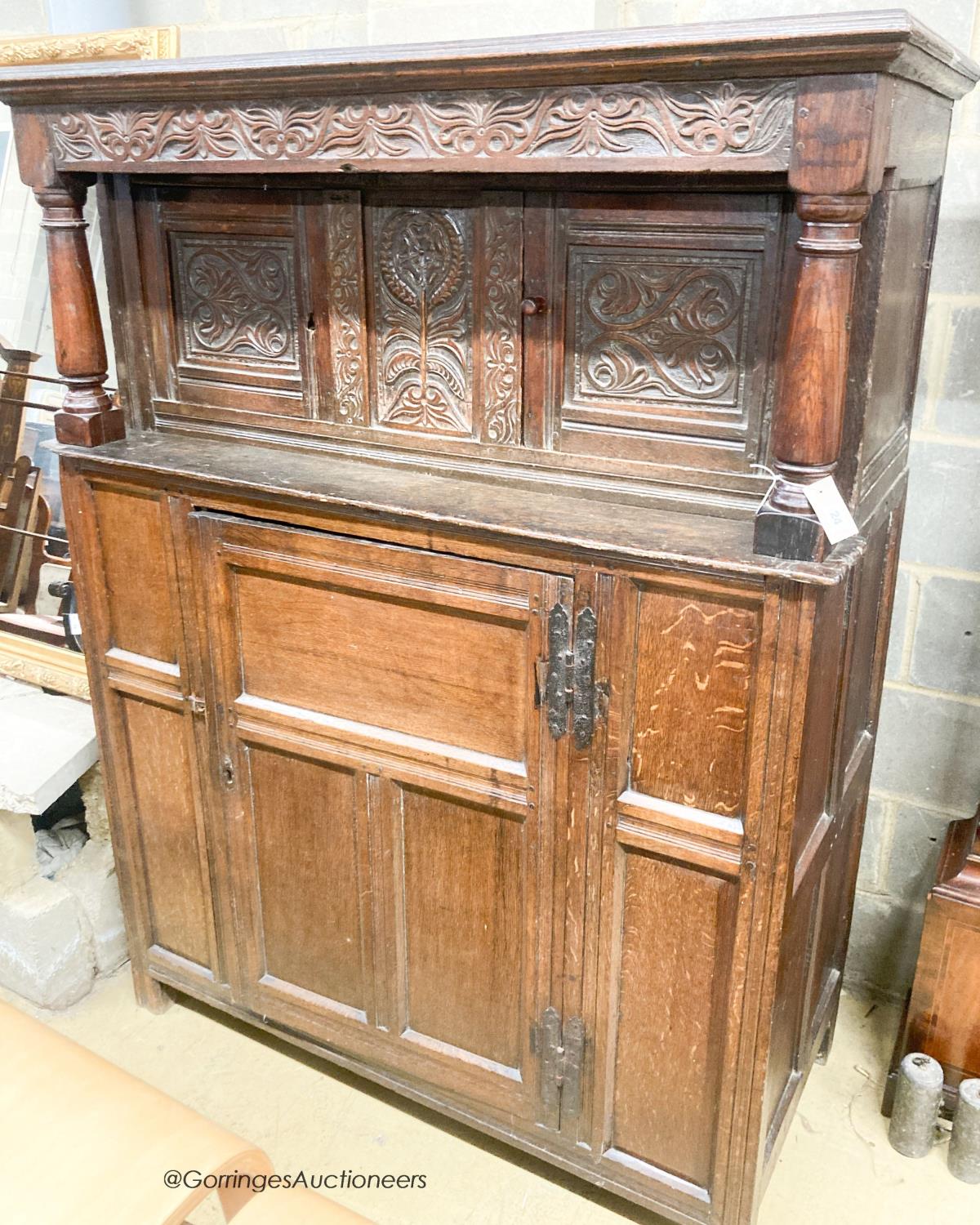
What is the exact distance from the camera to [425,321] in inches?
77.8

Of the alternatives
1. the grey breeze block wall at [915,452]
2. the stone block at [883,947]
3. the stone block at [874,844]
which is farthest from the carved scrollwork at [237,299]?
the stone block at [883,947]

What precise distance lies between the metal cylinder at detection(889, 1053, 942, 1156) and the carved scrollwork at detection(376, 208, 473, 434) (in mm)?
1547

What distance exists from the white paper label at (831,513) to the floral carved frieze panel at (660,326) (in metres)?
0.28

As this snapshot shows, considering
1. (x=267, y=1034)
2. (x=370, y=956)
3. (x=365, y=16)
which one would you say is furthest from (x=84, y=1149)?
(x=365, y=16)

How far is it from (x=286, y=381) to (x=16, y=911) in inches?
56.9

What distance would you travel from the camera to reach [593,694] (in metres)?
1.79

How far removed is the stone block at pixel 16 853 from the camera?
2666 millimetres

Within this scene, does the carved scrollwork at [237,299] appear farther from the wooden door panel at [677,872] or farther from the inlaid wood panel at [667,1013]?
the inlaid wood panel at [667,1013]

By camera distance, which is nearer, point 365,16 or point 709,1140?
point 709,1140

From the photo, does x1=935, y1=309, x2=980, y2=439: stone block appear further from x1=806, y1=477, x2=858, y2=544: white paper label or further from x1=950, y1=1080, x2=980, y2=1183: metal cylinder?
x1=950, y1=1080, x2=980, y2=1183: metal cylinder

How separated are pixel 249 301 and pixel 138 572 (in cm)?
59

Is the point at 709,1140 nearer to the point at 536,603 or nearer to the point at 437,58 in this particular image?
the point at 536,603

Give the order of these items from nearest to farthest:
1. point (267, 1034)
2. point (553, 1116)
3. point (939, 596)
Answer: point (553, 1116) → point (939, 596) → point (267, 1034)

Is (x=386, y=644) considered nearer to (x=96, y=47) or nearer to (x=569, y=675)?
(x=569, y=675)
